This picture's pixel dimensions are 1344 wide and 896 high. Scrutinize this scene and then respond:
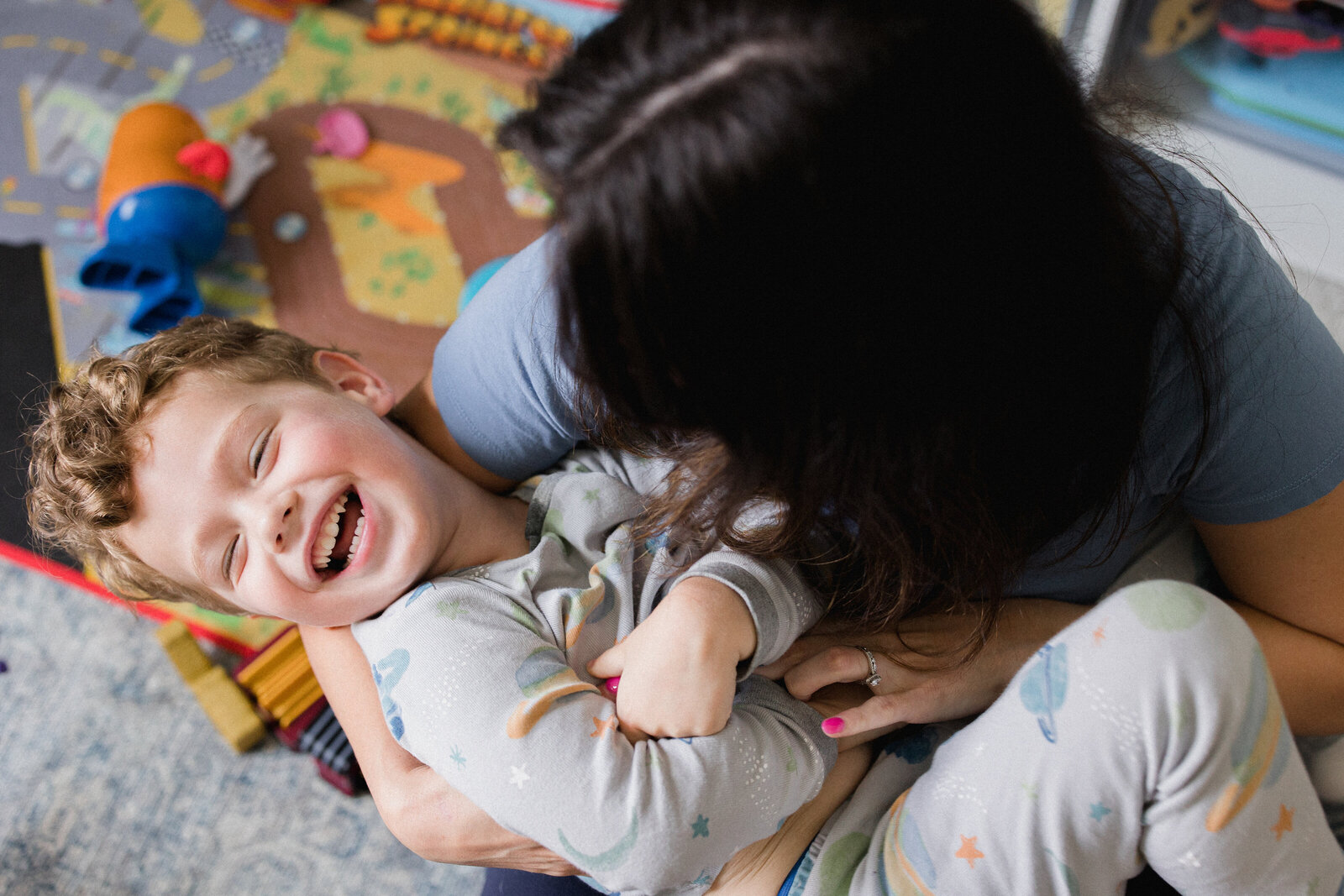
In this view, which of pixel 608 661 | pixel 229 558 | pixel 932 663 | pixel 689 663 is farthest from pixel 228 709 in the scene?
pixel 932 663

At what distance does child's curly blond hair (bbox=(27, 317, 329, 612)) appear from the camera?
0.87m

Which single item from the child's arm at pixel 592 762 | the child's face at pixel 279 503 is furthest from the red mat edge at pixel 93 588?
the child's arm at pixel 592 762

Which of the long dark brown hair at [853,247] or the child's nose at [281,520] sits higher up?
the long dark brown hair at [853,247]

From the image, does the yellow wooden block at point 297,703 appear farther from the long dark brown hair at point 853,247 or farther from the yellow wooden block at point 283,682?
the long dark brown hair at point 853,247

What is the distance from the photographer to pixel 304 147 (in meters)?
1.77

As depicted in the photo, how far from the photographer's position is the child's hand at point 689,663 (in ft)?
2.33

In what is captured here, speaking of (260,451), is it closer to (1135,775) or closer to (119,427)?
(119,427)

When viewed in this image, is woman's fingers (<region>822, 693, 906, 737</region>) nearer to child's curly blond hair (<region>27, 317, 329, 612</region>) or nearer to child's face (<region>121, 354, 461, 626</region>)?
child's face (<region>121, 354, 461, 626</region>)

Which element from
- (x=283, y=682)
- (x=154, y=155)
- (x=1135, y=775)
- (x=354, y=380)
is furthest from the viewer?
(x=154, y=155)

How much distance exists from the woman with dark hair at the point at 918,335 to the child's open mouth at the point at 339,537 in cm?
23

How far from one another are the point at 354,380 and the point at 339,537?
0.62ft

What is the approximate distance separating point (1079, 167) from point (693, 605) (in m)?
0.40

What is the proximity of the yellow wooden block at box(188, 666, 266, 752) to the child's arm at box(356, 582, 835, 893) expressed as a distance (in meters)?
0.55

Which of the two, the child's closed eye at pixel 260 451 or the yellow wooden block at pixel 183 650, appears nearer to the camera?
the child's closed eye at pixel 260 451
